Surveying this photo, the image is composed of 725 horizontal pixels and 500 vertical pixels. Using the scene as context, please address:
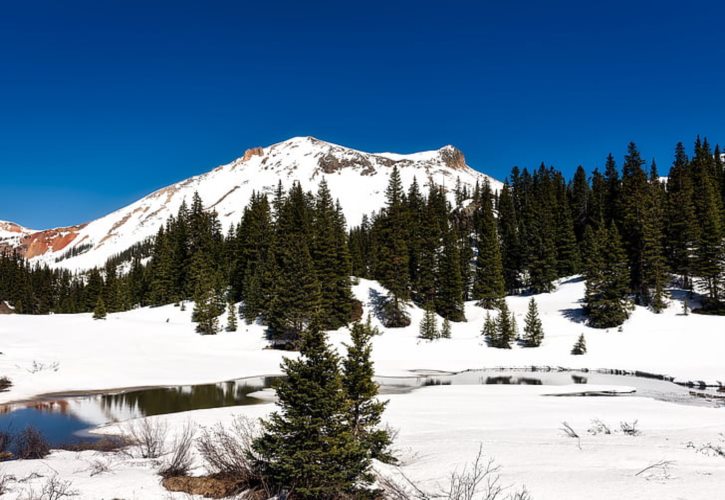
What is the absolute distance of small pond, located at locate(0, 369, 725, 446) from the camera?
890 inches

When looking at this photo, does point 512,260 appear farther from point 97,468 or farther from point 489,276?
point 97,468

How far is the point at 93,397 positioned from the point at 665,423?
3105 centimetres

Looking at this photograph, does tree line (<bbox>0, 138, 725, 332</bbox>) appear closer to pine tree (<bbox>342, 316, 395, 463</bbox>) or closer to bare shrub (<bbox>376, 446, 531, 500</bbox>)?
pine tree (<bbox>342, 316, 395, 463</bbox>)

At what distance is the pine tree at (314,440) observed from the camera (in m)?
9.20

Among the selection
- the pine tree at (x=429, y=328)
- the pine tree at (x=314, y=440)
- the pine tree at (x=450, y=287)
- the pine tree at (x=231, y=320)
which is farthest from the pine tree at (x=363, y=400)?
the pine tree at (x=450, y=287)

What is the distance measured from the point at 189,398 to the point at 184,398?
1.02 ft

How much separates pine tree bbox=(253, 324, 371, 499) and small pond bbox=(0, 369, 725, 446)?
13545 millimetres

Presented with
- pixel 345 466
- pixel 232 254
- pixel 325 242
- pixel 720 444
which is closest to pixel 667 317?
pixel 325 242

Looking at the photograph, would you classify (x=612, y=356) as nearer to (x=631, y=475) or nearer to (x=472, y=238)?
(x=631, y=475)

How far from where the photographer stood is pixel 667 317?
176 feet

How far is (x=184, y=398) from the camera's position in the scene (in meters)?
29.5

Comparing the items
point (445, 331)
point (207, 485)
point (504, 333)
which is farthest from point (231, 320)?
point (207, 485)

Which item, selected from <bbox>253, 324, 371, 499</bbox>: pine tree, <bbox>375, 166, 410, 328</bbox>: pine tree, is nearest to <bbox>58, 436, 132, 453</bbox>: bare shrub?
<bbox>253, 324, 371, 499</bbox>: pine tree

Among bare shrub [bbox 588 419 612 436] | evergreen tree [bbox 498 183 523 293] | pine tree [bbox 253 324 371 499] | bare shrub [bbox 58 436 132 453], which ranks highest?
evergreen tree [bbox 498 183 523 293]
